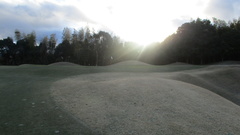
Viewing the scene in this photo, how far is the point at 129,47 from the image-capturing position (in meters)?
43.2

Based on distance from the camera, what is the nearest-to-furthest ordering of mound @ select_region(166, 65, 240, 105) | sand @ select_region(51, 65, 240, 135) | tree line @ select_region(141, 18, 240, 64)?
sand @ select_region(51, 65, 240, 135)
mound @ select_region(166, 65, 240, 105)
tree line @ select_region(141, 18, 240, 64)

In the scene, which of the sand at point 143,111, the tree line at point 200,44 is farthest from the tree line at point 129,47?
the sand at point 143,111

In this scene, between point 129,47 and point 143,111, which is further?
point 129,47

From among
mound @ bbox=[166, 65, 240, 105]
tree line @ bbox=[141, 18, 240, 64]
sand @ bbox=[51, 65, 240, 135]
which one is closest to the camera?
sand @ bbox=[51, 65, 240, 135]

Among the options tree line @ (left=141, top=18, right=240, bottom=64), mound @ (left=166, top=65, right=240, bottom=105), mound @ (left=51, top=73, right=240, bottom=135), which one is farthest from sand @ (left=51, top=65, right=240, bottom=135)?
tree line @ (left=141, top=18, right=240, bottom=64)

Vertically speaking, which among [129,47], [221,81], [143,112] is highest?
[129,47]

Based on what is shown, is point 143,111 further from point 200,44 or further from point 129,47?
point 129,47

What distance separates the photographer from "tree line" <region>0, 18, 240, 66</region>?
3516 cm

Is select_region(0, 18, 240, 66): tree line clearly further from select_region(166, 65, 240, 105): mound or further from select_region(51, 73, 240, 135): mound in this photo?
select_region(51, 73, 240, 135): mound

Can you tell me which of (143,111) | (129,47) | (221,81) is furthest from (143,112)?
(129,47)

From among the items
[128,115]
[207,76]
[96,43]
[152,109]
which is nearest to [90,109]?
[128,115]

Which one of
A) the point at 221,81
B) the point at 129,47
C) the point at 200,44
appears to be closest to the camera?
the point at 221,81

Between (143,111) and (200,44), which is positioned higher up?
(200,44)

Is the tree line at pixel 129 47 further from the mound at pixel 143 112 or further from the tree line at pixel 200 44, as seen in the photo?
the mound at pixel 143 112
